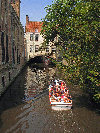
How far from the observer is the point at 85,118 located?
1234 centimetres

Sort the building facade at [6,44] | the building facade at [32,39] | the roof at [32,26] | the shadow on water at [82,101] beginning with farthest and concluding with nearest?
the roof at [32,26], the building facade at [32,39], the building facade at [6,44], the shadow on water at [82,101]

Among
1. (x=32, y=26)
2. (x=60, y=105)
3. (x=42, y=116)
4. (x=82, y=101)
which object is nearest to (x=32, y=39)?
(x=32, y=26)

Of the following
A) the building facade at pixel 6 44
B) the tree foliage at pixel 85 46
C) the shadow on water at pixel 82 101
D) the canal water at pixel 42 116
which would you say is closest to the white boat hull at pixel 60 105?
the canal water at pixel 42 116

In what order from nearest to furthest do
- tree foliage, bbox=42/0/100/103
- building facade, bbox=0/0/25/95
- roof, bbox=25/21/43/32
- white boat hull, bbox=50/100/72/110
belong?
tree foliage, bbox=42/0/100/103, white boat hull, bbox=50/100/72/110, building facade, bbox=0/0/25/95, roof, bbox=25/21/43/32

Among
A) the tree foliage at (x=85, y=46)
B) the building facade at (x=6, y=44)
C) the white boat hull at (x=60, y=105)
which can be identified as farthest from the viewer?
the building facade at (x=6, y=44)

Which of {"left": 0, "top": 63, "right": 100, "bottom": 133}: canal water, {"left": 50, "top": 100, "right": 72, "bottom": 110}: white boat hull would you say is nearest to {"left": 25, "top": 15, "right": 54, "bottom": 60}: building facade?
{"left": 0, "top": 63, "right": 100, "bottom": 133}: canal water

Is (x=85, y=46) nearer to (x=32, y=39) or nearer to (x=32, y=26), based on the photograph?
(x=32, y=39)

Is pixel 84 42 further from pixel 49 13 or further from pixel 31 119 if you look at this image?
pixel 31 119

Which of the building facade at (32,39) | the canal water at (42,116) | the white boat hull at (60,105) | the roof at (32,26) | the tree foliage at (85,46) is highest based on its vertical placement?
the roof at (32,26)

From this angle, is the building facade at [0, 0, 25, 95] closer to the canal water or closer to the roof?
the canal water

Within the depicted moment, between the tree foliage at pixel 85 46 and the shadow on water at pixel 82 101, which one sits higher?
the tree foliage at pixel 85 46

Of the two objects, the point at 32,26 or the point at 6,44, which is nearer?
the point at 6,44

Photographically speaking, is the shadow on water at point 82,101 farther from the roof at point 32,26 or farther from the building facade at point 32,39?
the roof at point 32,26

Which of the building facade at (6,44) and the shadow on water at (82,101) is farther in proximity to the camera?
the building facade at (6,44)
